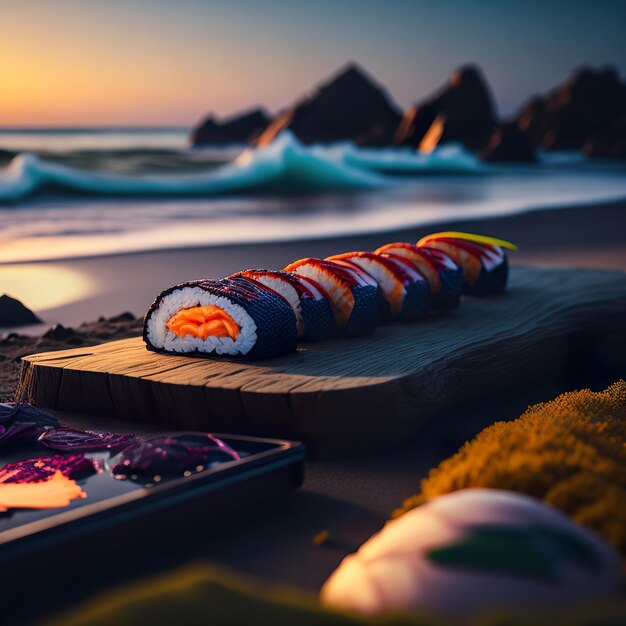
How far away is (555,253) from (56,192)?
10.2 m

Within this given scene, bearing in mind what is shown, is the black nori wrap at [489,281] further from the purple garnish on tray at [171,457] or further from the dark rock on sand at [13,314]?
the dark rock on sand at [13,314]

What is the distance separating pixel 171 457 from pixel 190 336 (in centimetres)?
109

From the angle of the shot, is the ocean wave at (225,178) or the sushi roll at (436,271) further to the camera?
the ocean wave at (225,178)

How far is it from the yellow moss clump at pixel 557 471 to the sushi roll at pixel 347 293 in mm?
1435

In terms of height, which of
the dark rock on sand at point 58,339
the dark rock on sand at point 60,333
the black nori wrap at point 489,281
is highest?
the black nori wrap at point 489,281

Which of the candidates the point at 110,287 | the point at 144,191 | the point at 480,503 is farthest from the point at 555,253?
the point at 144,191

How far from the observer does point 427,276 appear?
434 centimetres

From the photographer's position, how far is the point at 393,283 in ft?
13.5

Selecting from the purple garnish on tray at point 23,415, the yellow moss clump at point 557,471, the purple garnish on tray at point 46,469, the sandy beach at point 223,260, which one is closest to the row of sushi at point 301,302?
the purple garnish on tray at point 23,415

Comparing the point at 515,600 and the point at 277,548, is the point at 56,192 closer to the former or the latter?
the point at 277,548

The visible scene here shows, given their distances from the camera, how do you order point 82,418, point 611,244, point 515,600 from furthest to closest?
point 611,244, point 82,418, point 515,600

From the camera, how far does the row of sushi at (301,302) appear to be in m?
3.46

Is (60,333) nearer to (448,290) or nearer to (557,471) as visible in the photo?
(448,290)

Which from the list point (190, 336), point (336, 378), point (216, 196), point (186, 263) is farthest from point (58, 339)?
point (216, 196)
